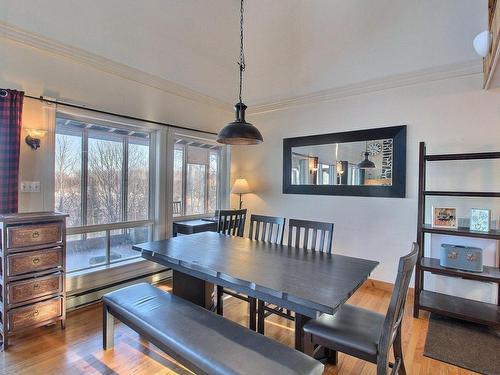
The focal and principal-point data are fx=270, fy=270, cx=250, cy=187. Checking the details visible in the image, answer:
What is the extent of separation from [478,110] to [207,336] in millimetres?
3497

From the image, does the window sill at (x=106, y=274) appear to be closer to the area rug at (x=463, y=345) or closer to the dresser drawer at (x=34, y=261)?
the dresser drawer at (x=34, y=261)

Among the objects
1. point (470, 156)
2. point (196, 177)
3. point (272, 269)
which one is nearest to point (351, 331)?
point (272, 269)

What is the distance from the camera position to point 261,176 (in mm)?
4703

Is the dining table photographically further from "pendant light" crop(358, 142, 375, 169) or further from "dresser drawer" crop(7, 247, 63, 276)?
"pendant light" crop(358, 142, 375, 169)

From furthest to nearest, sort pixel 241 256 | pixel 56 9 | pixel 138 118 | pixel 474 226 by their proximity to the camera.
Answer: pixel 138 118 < pixel 474 226 < pixel 56 9 < pixel 241 256

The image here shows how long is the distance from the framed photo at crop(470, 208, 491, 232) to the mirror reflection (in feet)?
3.03

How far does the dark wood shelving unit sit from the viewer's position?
2543 millimetres

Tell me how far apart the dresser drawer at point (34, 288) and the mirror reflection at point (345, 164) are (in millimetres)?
3215

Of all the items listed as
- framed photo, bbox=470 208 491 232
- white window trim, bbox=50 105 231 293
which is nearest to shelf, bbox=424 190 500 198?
framed photo, bbox=470 208 491 232

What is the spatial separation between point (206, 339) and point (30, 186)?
224 cm

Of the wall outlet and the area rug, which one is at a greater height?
the wall outlet

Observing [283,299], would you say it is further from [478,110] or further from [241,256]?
[478,110]

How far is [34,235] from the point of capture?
2289mm

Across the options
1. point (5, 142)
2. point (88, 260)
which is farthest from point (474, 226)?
point (5, 142)
